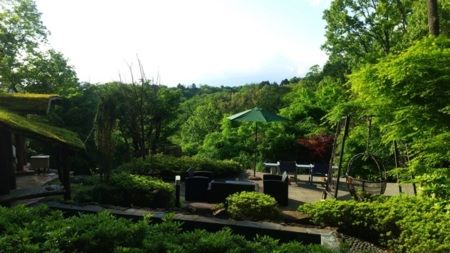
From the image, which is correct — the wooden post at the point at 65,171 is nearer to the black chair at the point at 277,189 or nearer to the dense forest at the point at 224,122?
the dense forest at the point at 224,122

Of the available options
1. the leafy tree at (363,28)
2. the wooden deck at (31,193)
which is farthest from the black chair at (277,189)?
the leafy tree at (363,28)

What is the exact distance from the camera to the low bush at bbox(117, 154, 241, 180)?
10847mm

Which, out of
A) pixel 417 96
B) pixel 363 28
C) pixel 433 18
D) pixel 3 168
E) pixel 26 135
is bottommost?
pixel 3 168

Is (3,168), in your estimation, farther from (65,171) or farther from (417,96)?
(417,96)

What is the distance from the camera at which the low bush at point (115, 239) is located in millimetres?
2963

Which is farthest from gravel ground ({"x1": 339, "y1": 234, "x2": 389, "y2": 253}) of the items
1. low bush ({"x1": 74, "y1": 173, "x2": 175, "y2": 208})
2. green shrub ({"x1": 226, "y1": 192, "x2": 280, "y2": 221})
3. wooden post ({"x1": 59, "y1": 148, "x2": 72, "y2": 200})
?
wooden post ({"x1": 59, "y1": 148, "x2": 72, "y2": 200})

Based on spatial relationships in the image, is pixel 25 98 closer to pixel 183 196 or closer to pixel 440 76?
pixel 183 196

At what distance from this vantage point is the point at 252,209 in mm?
5887

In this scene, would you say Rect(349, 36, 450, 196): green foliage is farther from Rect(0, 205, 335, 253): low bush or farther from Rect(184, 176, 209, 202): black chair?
Rect(184, 176, 209, 202): black chair

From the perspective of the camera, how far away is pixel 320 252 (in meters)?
2.88

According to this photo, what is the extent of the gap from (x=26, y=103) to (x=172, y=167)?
4793 millimetres

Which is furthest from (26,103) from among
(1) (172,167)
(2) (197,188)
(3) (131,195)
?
(2) (197,188)

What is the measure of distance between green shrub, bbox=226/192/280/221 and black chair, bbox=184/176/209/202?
158cm

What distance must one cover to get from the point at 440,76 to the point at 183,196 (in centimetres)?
596
